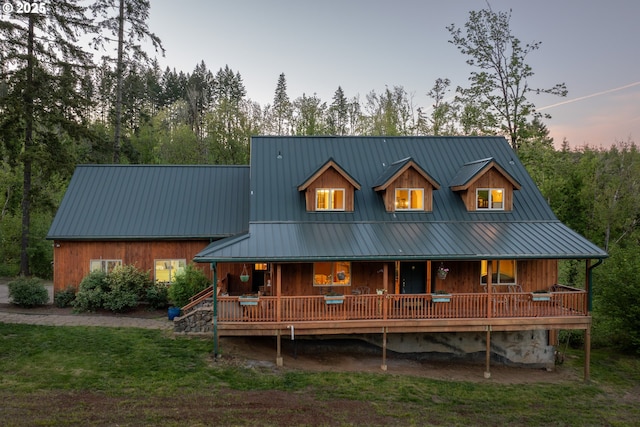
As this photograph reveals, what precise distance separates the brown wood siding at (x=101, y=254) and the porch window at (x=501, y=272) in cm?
1196

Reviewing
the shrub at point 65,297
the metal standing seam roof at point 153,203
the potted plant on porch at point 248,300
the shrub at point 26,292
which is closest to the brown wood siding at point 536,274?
the potted plant on porch at point 248,300

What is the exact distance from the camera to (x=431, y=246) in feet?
45.6

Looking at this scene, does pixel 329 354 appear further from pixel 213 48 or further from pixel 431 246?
pixel 213 48

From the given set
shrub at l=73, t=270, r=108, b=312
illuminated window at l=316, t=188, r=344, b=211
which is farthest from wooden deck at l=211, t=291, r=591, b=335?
shrub at l=73, t=270, r=108, b=312

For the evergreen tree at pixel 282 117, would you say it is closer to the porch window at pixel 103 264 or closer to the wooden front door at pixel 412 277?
the porch window at pixel 103 264

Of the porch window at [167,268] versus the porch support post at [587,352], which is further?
the porch window at [167,268]

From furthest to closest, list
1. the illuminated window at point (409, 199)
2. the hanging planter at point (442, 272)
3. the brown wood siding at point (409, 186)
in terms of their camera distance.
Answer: the illuminated window at point (409, 199) < the brown wood siding at point (409, 186) < the hanging planter at point (442, 272)

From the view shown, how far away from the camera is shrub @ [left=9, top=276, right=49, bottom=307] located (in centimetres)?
1784

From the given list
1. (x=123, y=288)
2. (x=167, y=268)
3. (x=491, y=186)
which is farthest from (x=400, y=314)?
(x=123, y=288)

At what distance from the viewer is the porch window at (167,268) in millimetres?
18344

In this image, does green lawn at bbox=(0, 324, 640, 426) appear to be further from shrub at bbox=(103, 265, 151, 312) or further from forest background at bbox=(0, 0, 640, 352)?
forest background at bbox=(0, 0, 640, 352)

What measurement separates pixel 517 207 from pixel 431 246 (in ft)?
19.6

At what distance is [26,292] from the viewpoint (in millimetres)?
17844

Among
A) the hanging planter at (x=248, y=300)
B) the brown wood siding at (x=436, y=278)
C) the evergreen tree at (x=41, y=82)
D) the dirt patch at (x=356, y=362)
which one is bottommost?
the dirt patch at (x=356, y=362)
